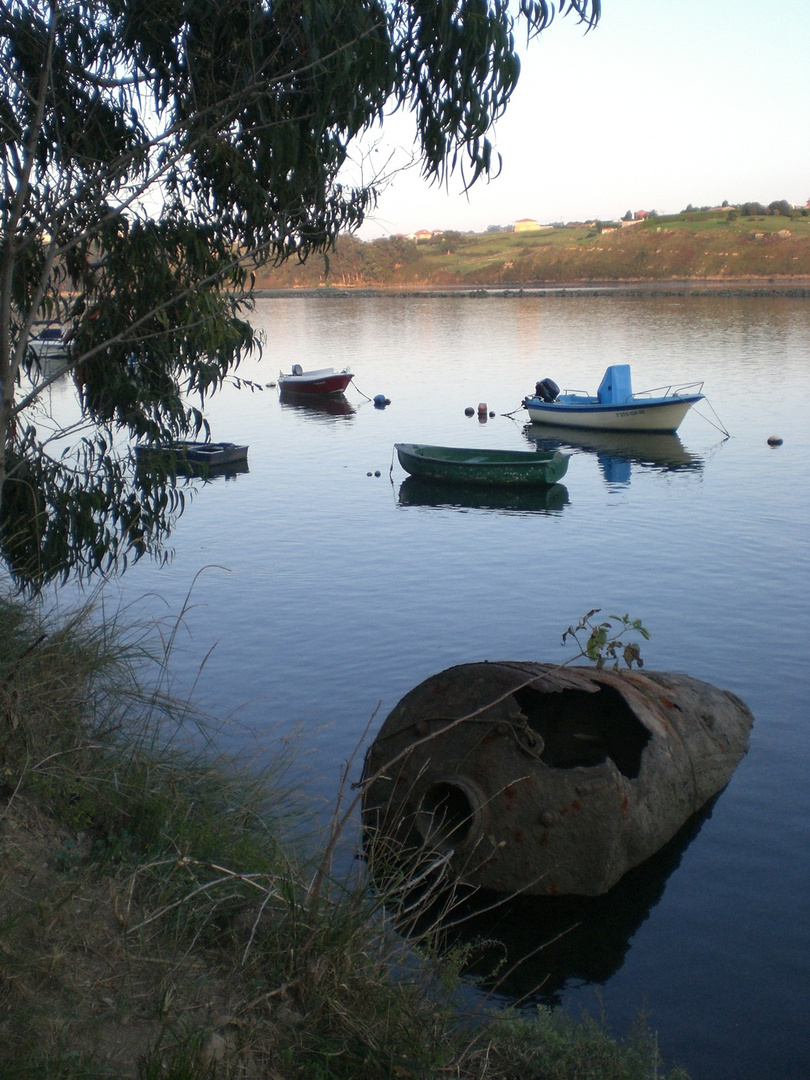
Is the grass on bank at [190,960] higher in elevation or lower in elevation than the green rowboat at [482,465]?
higher

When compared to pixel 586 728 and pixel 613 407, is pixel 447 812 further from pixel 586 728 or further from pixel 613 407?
pixel 613 407

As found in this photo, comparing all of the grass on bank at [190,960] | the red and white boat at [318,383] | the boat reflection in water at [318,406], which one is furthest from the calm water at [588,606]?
the red and white boat at [318,383]

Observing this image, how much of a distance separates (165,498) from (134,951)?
5732mm

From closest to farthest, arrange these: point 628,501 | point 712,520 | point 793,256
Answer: point 712,520
point 628,501
point 793,256

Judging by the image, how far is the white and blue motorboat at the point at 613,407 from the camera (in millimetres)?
38344

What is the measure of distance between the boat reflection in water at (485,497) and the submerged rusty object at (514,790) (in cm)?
1765

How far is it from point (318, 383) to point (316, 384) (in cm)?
20

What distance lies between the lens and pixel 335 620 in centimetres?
1762

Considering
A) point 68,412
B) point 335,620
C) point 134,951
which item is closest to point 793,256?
point 68,412

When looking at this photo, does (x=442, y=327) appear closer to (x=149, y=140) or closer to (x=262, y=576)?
(x=262, y=576)

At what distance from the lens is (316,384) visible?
2032 inches

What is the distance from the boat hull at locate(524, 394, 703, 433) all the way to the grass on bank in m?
33.3

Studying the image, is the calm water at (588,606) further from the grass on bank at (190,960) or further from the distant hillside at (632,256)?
the distant hillside at (632,256)

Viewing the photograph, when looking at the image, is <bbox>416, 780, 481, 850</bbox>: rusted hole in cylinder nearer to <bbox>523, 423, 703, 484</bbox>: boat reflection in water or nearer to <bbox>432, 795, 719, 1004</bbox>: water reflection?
<bbox>432, 795, 719, 1004</bbox>: water reflection
